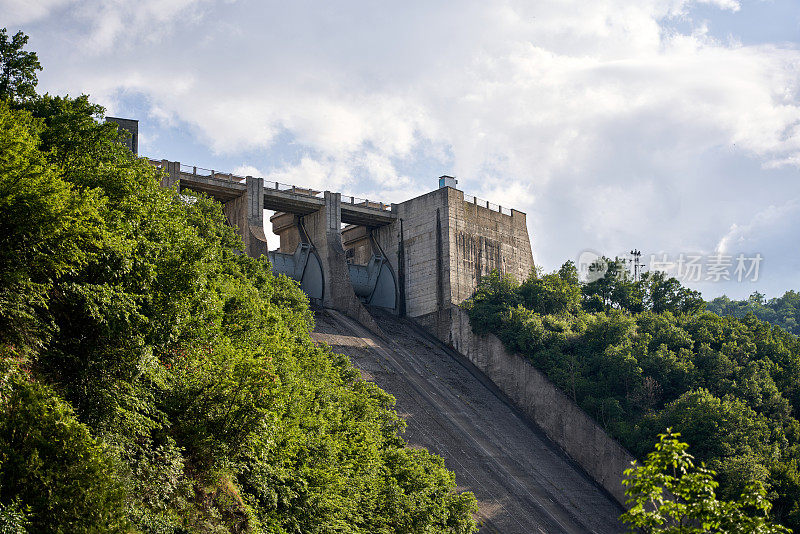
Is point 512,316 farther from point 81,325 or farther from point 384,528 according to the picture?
point 81,325

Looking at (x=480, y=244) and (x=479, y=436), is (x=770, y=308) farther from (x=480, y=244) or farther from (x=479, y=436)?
(x=479, y=436)

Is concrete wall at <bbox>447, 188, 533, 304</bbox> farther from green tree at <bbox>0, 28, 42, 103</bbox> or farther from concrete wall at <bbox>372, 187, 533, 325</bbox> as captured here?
green tree at <bbox>0, 28, 42, 103</bbox>

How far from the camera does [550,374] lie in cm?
5638

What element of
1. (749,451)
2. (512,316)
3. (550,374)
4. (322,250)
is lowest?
(749,451)

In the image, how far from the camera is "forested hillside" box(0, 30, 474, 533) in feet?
54.7

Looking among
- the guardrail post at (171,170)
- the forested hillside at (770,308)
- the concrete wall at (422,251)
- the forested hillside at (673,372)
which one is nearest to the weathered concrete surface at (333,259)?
the concrete wall at (422,251)

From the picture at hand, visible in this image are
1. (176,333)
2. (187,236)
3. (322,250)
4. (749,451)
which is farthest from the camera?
(322,250)

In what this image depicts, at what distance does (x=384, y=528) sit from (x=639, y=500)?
50.1 feet

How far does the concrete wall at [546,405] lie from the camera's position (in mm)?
50875

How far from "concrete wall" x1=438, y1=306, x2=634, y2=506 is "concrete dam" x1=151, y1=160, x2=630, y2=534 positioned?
3.2 inches

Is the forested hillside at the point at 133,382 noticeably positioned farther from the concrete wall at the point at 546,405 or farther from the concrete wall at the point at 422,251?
the concrete wall at the point at 422,251

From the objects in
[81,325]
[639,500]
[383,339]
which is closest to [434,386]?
[383,339]

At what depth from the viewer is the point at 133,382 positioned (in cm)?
2059

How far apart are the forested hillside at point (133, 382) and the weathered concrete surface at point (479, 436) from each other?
14.1m
